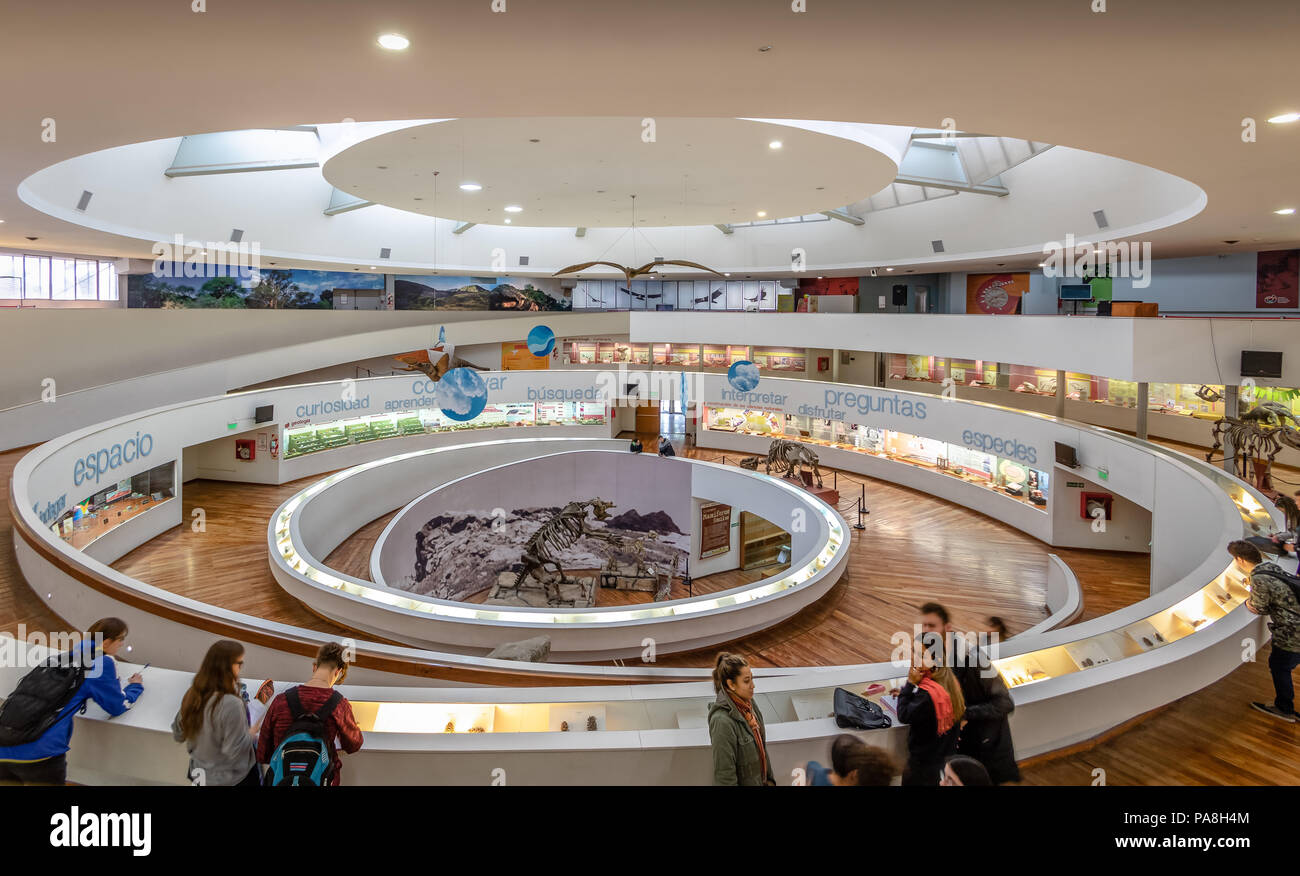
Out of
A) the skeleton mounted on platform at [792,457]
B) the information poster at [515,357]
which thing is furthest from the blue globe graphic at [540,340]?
the information poster at [515,357]

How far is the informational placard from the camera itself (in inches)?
716

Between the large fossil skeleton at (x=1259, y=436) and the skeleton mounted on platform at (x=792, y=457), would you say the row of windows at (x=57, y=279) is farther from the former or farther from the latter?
the large fossil skeleton at (x=1259, y=436)

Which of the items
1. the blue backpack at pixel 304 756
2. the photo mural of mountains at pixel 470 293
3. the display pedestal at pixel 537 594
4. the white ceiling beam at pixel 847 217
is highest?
the white ceiling beam at pixel 847 217

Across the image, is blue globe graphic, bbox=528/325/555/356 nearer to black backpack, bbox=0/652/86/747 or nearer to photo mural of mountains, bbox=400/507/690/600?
black backpack, bbox=0/652/86/747

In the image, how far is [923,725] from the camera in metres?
3.20

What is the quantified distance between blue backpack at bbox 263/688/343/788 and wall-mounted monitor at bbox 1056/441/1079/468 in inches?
530

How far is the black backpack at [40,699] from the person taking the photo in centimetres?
302

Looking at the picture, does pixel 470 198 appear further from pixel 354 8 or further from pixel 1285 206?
pixel 1285 206

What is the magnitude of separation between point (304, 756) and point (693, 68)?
4223 millimetres

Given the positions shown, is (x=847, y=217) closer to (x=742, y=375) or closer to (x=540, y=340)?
(x=742, y=375)

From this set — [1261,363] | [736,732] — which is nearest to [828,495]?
[1261,363]

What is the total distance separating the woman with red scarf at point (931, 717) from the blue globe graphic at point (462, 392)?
5.07m

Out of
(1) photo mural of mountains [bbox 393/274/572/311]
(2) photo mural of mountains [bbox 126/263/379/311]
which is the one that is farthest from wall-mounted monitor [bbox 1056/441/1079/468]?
(2) photo mural of mountains [bbox 126/263/379/311]

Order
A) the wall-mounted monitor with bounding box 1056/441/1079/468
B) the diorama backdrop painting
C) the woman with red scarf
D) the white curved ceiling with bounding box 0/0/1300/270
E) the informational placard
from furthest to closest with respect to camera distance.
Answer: the informational placard → the diorama backdrop painting → the wall-mounted monitor with bounding box 1056/441/1079/468 → the white curved ceiling with bounding box 0/0/1300/270 → the woman with red scarf
